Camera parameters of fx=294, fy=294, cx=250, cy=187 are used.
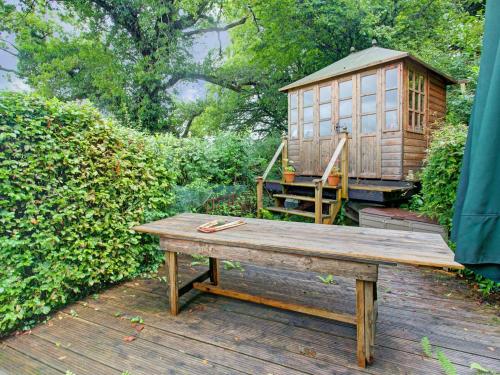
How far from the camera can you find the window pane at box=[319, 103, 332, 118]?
645cm

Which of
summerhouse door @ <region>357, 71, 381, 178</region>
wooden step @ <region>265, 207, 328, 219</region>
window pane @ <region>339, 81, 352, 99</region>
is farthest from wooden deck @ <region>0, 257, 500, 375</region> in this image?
window pane @ <region>339, 81, 352, 99</region>

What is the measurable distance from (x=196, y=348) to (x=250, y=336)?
395 mm

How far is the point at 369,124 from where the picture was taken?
5.88 meters

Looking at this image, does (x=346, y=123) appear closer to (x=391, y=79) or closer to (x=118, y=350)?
(x=391, y=79)

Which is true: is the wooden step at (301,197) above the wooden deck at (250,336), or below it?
above

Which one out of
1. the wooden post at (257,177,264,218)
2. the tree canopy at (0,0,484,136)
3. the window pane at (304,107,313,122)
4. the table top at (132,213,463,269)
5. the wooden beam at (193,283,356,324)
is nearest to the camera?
the table top at (132,213,463,269)

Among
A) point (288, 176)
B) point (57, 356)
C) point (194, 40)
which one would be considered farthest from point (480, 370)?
point (194, 40)

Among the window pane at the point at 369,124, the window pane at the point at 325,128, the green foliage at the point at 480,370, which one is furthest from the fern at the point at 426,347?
the window pane at the point at 325,128

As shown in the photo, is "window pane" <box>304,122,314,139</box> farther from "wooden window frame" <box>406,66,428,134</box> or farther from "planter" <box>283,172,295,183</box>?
"wooden window frame" <box>406,66,428,134</box>

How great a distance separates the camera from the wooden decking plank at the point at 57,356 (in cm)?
184

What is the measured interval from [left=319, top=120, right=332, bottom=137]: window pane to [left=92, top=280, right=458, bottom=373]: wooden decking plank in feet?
15.7

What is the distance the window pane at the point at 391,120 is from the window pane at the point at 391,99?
0.12 metres

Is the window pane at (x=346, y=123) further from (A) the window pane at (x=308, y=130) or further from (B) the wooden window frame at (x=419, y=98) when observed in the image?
(B) the wooden window frame at (x=419, y=98)

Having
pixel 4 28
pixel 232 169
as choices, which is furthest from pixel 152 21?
pixel 232 169
